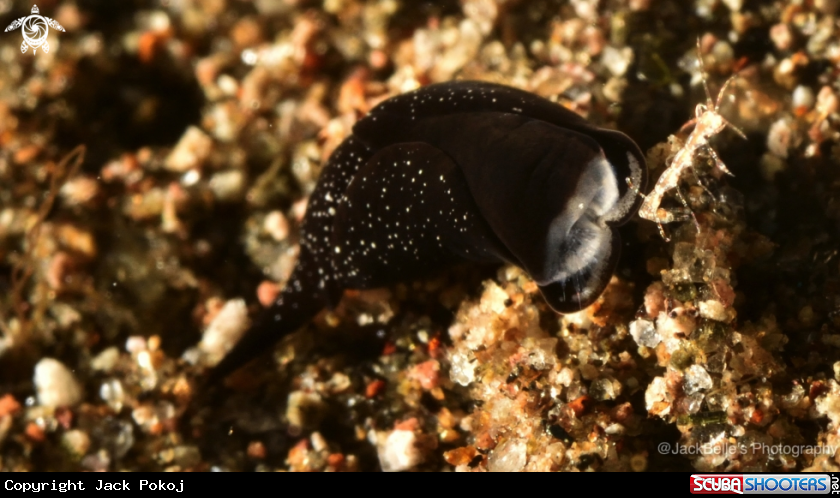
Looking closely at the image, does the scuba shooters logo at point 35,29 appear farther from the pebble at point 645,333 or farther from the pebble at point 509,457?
the pebble at point 645,333

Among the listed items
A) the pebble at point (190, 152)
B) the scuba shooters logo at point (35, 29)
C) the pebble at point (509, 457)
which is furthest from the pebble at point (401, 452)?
the scuba shooters logo at point (35, 29)

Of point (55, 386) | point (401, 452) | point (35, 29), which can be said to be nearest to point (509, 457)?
point (401, 452)

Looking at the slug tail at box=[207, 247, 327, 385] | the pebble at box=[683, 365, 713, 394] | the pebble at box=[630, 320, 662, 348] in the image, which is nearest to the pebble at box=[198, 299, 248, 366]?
the slug tail at box=[207, 247, 327, 385]

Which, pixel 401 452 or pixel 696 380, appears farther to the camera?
pixel 401 452

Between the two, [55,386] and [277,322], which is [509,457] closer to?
[277,322]

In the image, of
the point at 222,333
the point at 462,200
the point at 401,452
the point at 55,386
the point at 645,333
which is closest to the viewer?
the point at 645,333
